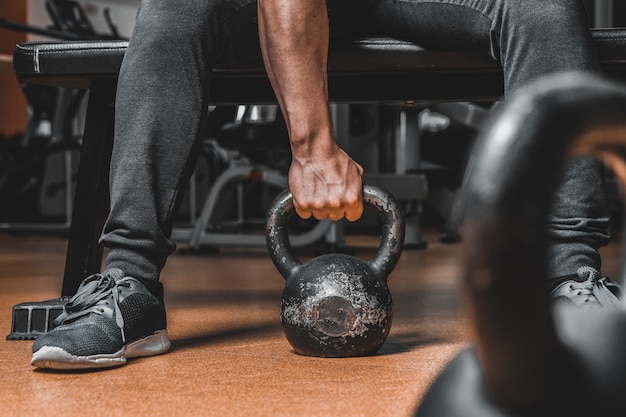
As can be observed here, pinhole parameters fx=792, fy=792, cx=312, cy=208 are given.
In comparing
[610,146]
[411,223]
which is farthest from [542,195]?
[411,223]

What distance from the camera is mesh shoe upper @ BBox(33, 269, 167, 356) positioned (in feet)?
3.38

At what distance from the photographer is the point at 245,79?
1.50 meters

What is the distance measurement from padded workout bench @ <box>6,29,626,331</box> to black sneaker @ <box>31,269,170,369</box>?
1.00 feet

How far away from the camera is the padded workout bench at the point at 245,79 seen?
1.36 metres

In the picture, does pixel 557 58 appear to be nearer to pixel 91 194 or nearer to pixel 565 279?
pixel 565 279

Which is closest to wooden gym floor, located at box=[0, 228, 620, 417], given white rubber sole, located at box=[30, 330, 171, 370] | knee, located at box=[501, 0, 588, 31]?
white rubber sole, located at box=[30, 330, 171, 370]

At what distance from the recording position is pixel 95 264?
Result: 1469 millimetres

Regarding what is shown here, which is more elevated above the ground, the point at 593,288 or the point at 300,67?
the point at 300,67

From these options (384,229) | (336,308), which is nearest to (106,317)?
(336,308)

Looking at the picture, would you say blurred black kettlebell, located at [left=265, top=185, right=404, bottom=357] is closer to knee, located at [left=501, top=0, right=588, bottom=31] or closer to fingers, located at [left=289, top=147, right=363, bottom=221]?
fingers, located at [left=289, top=147, right=363, bottom=221]

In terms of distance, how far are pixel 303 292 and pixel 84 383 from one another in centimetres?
31

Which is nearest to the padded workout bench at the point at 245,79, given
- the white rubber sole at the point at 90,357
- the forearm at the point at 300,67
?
the forearm at the point at 300,67

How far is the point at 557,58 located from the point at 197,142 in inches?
21.2

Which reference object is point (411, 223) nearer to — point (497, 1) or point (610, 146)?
point (497, 1)
